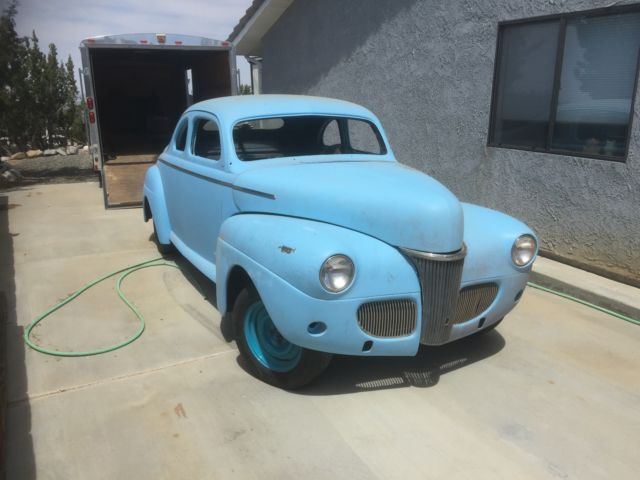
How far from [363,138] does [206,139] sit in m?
1.70

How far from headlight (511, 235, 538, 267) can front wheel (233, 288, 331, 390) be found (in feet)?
4.58

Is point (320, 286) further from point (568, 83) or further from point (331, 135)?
point (568, 83)

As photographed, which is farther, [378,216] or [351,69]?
[351,69]

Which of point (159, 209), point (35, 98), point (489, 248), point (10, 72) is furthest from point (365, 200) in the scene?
point (35, 98)

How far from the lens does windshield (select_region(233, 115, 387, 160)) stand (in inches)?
166

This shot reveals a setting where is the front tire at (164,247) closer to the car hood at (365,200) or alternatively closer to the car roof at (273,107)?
the car roof at (273,107)

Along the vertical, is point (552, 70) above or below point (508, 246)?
above

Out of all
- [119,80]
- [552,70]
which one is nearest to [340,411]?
[552,70]

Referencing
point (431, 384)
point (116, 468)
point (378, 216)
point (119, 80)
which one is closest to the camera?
point (116, 468)

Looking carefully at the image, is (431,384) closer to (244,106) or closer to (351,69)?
(244,106)

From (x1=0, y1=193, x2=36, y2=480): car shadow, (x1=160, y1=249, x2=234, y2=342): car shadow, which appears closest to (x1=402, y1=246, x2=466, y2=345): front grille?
(x1=160, y1=249, x2=234, y2=342): car shadow

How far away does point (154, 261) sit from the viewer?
227 inches

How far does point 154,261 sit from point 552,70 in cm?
470

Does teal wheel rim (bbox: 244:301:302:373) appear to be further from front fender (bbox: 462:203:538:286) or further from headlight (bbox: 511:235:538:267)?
headlight (bbox: 511:235:538:267)
